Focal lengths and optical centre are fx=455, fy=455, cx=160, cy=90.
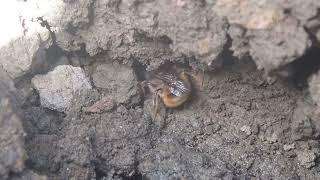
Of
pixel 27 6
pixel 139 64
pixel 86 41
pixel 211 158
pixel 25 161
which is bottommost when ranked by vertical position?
pixel 211 158

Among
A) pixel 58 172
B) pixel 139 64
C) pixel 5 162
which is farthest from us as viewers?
pixel 139 64

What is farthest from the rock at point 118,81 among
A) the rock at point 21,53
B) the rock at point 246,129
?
the rock at point 246,129

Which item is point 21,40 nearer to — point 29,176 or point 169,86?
point 29,176

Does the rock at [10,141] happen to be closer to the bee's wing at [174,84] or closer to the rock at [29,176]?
the rock at [29,176]

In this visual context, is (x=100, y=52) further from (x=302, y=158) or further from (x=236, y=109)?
(x=302, y=158)

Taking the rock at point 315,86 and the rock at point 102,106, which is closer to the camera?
the rock at point 315,86

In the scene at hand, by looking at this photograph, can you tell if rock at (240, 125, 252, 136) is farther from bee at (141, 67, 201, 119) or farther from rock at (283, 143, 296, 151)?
bee at (141, 67, 201, 119)

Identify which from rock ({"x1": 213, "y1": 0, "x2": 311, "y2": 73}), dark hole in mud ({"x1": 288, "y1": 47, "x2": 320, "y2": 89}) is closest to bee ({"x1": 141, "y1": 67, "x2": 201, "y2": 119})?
dark hole in mud ({"x1": 288, "y1": 47, "x2": 320, "y2": 89})

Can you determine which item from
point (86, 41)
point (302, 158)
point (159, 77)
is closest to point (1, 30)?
point (86, 41)
